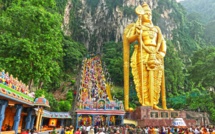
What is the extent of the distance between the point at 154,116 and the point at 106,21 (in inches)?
1204

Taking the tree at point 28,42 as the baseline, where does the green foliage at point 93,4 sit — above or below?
above

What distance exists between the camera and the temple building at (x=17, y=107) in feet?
18.1

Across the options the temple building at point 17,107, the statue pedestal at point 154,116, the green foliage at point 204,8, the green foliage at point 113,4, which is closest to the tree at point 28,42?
the temple building at point 17,107

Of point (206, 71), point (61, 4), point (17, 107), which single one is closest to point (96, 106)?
point (17, 107)

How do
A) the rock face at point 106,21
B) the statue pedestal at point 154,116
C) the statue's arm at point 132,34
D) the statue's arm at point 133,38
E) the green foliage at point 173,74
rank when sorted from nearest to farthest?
the statue pedestal at point 154,116
the statue's arm at point 133,38
the statue's arm at point 132,34
the green foliage at point 173,74
the rock face at point 106,21

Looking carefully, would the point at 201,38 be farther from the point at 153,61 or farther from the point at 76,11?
the point at 153,61

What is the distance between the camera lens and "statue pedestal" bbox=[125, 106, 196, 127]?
1155 cm

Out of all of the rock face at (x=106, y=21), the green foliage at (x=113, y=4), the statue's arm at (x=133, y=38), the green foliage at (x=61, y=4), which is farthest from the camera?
the green foliage at (x=113, y=4)

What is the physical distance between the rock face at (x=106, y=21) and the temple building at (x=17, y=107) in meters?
26.9

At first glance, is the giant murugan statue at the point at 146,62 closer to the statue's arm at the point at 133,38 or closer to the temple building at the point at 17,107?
the statue's arm at the point at 133,38

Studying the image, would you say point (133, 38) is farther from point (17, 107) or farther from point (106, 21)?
point (106, 21)

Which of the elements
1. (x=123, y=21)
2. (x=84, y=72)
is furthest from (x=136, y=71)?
(x=123, y=21)

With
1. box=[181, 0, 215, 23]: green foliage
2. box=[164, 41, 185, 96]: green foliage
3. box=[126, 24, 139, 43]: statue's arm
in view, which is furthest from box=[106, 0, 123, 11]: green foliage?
box=[181, 0, 215, 23]: green foliage

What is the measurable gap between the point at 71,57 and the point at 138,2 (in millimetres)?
20749
